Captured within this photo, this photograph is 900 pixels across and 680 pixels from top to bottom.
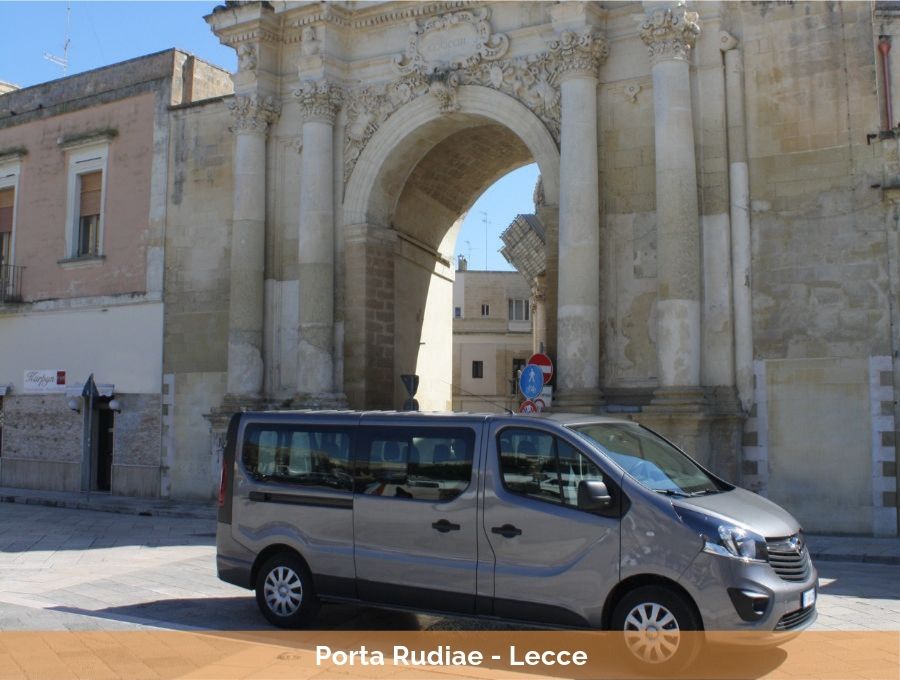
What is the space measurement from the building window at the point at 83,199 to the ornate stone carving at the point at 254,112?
5.37 metres

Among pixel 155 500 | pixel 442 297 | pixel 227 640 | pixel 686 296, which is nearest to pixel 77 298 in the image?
pixel 155 500

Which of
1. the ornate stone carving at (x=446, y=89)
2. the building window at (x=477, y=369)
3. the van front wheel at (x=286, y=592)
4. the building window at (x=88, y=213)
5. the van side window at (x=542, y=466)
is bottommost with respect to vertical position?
the van front wheel at (x=286, y=592)

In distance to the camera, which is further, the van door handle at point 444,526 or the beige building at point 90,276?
the beige building at point 90,276

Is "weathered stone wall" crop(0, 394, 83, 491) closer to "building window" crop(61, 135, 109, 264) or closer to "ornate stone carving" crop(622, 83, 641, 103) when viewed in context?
"building window" crop(61, 135, 109, 264)

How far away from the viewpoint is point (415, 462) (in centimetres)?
753

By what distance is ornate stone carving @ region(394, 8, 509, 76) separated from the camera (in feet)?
56.3

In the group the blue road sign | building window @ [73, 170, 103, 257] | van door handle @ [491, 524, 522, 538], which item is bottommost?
van door handle @ [491, 524, 522, 538]

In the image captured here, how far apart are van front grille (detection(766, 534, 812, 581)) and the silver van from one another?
12 mm

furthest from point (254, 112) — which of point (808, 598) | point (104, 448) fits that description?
point (808, 598)

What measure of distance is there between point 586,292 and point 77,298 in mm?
13213

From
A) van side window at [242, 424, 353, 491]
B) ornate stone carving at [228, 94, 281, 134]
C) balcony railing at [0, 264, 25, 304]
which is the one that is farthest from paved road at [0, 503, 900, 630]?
balcony railing at [0, 264, 25, 304]

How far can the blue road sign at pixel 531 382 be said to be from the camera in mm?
14188

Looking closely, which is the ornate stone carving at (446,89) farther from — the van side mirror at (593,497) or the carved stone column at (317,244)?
the van side mirror at (593,497)

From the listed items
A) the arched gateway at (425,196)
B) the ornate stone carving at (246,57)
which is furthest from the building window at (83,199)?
the ornate stone carving at (246,57)
